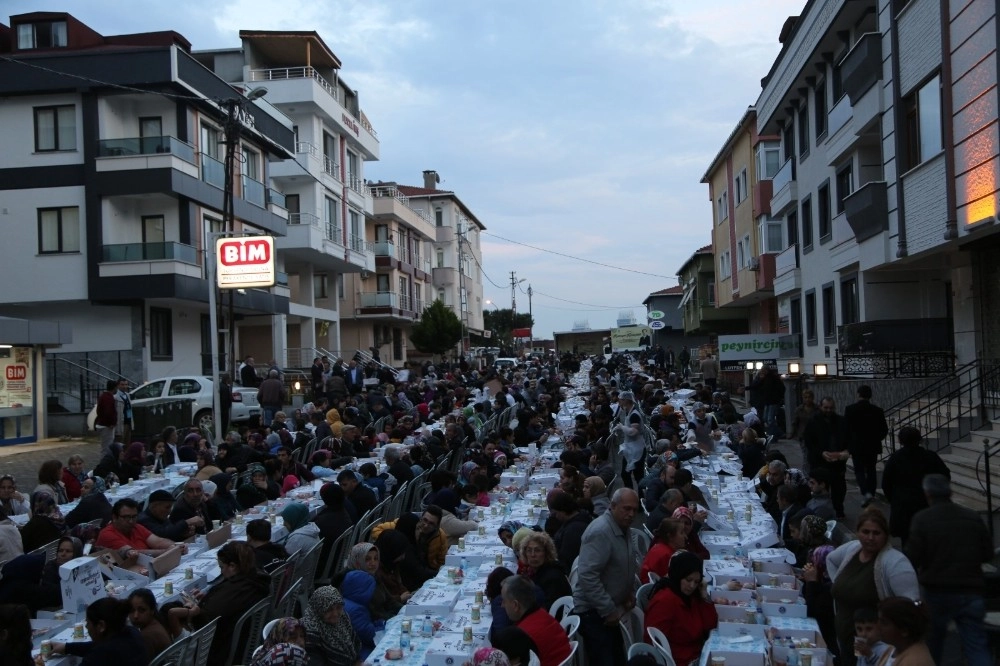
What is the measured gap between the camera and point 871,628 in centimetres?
526

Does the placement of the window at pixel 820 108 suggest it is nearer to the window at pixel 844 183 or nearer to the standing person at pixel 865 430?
the window at pixel 844 183

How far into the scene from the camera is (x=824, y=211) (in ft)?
80.7

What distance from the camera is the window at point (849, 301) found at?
21.6 metres

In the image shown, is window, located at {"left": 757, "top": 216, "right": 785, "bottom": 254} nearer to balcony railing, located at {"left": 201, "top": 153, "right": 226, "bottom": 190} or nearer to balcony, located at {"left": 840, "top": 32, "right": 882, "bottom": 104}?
balcony, located at {"left": 840, "top": 32, "right": 882, "bottom": 104}

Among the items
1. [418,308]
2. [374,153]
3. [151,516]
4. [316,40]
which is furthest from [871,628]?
[418,308]

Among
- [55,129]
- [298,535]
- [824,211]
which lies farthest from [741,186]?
[298,535]

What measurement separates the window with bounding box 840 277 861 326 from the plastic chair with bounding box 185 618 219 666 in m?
18.4

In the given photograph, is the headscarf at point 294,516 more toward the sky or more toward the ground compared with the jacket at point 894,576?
more toward the ground

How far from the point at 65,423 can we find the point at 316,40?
71.1 ft

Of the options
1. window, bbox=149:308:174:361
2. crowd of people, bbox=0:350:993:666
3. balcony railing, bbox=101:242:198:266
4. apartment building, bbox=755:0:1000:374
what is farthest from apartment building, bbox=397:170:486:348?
crowd of people, bbox=0:350:993:666

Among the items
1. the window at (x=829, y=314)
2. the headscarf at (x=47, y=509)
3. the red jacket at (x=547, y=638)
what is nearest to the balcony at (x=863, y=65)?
the window at (x=829, y=314)

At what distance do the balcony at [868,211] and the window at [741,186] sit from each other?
58.9ft

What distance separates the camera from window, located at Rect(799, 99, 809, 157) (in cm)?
2617

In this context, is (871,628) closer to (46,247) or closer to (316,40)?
(46,247)
